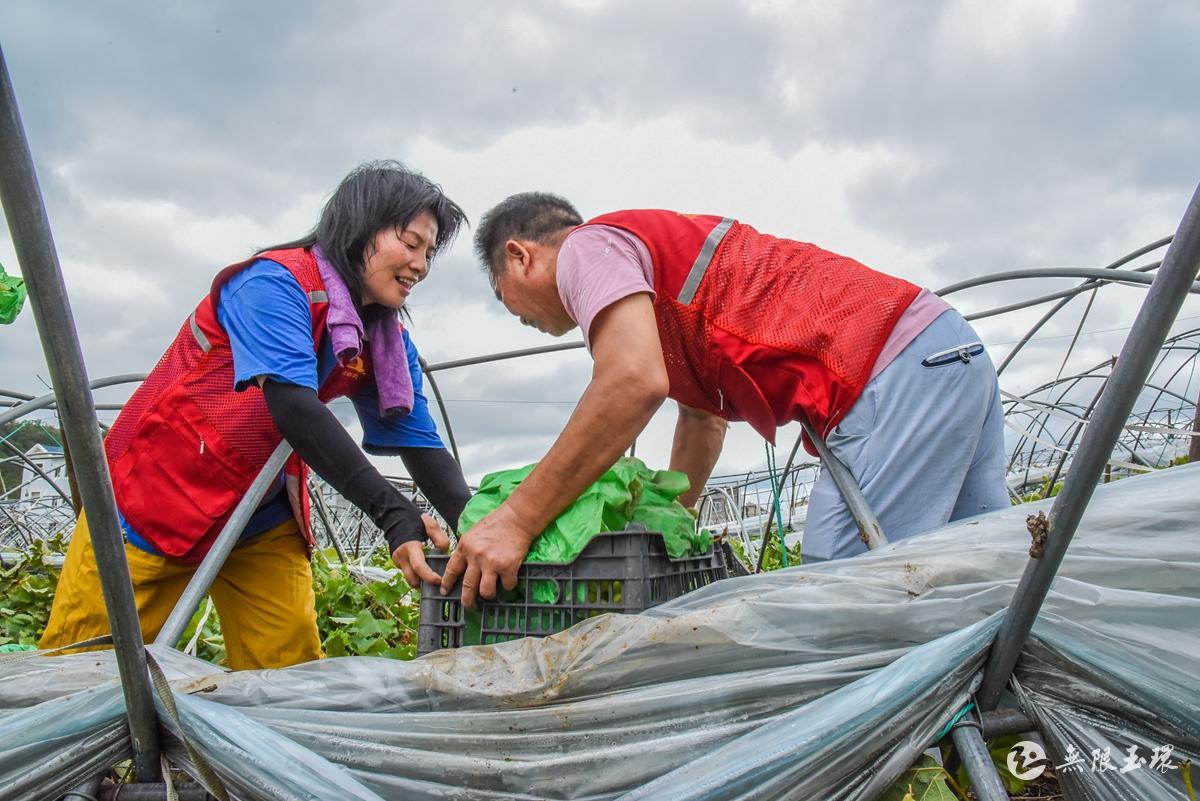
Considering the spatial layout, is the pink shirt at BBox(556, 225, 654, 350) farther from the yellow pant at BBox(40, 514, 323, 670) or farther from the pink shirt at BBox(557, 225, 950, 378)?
the yellow pant at BBox(40, 514, 323, 670)

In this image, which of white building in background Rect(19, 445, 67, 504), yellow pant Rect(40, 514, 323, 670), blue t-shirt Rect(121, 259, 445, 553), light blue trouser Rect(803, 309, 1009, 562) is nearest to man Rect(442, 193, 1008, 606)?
light blue trouser Rect(803, 309, 1009, 562)

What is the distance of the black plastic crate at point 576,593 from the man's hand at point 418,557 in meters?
0.06

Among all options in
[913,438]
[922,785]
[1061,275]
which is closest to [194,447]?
[913,438]

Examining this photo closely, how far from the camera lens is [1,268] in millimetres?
2900

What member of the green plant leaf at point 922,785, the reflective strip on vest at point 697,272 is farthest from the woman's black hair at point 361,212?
the green plant leaf at point 922,785

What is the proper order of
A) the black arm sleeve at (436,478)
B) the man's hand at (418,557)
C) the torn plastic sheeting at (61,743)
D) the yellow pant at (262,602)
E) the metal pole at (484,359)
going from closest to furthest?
the torn plastic sheeting at (61,743), the man's hand at (418,557), the yellow pant at (262,602), the black arm sleeve at (436,478), the metal pole at (484,359)

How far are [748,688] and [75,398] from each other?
2.94 ft

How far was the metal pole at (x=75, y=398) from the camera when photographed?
2.80ft

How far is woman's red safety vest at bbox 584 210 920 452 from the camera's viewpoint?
5.90 ft

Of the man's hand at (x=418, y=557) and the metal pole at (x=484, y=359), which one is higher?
the metal pole at (x=484, y=359)

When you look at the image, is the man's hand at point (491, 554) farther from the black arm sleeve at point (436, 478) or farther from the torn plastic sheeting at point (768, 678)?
the black arm sleeve at point (436, 478)

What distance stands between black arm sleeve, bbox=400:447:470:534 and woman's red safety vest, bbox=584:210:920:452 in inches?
41.6

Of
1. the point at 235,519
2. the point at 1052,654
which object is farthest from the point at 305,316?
the point at 1052,654

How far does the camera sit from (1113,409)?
900mm
